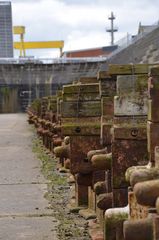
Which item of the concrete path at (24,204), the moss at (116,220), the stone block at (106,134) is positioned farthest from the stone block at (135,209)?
the concrete path at (24,204)

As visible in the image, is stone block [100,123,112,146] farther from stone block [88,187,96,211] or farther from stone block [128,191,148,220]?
stone block [128,191,148,220]

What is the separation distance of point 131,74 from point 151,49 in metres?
13.7

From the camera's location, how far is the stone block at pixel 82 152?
6.03 metres

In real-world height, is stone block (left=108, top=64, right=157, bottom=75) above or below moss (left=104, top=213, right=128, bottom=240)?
above

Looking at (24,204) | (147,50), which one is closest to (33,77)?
(147,50)

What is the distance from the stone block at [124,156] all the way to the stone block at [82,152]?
155 centimetres

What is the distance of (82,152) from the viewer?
606cm

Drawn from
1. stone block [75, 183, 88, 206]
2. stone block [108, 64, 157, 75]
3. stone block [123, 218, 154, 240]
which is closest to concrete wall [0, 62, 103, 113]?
stone block [75, 183, 88, 206]

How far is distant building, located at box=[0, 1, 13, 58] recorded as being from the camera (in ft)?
275

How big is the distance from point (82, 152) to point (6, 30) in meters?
82.4

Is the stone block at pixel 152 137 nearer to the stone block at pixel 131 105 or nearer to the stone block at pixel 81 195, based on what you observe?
the stone block at pixel 131 105

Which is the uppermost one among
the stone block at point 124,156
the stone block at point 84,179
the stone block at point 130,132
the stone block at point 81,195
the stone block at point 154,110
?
the stone block at point 154,110

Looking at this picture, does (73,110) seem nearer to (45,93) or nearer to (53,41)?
(45,93)

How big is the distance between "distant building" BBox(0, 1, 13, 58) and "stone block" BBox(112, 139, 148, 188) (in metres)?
78.6
